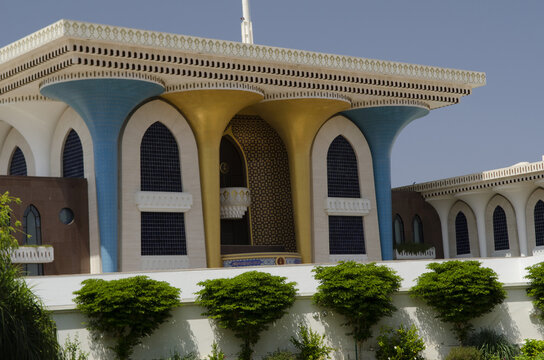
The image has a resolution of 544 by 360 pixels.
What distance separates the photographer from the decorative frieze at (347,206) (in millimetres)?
40781

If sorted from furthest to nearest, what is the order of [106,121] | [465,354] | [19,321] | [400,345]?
[106,121] < [400,345] < [465,354] < [19,321]

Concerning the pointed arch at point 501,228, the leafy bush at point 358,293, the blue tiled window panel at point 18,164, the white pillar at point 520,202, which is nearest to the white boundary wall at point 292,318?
the leafy bush at point 358,293

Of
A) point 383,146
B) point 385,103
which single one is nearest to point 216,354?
point 385,103

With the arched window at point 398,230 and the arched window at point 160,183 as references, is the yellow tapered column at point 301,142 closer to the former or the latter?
the arched window at point 160,183

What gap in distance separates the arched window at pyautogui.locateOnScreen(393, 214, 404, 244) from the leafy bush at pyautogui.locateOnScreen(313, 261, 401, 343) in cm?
1883

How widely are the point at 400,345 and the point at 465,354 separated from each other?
6.18 feet

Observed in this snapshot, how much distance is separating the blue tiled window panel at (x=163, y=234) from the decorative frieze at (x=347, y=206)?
Answer: 22.6ft

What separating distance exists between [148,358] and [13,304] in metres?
6.37

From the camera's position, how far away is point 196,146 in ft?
123

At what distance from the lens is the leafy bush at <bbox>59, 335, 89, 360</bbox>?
25.1 meters

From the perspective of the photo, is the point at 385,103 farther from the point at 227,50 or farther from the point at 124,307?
the point at 124,307

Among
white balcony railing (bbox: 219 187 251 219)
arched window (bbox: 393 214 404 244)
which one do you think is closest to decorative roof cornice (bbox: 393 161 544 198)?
arched window (bbox: 393 214 404 244)

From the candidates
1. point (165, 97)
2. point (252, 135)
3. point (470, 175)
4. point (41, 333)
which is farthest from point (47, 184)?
point (470, 175)

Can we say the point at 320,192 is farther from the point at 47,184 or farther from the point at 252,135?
the point at 47,184
